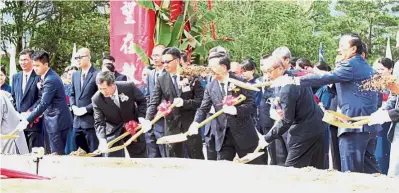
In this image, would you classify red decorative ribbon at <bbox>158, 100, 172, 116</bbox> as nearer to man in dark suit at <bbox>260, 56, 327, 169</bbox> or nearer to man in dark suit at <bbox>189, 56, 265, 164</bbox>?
man in dark suit at <bbox>189, 56, 265, 164</bbox>

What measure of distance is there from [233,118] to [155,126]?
3.74 feet

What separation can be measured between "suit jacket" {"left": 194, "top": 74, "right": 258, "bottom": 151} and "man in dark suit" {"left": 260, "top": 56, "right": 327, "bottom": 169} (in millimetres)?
907

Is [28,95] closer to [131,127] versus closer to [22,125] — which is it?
[22,125]

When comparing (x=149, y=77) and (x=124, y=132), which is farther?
(x=149, y=77)

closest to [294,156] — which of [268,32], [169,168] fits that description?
[169,168]

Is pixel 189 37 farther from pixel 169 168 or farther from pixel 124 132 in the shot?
pixel 169 168

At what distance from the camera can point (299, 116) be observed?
23.0 feet

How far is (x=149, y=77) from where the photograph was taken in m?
9.15

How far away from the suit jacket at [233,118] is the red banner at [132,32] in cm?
356

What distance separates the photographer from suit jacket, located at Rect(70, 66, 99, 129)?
9.18 meters

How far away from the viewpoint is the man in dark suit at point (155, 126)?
8786 millimetres

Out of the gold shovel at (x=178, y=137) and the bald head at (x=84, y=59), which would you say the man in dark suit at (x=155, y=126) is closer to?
the gold shovel at (x=178, y=137)

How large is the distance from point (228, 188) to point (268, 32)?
20754 mm

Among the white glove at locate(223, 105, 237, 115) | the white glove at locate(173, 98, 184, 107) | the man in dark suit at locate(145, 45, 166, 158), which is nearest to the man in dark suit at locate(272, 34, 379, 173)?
the white glove at locate(223, 105, 237, 115)
